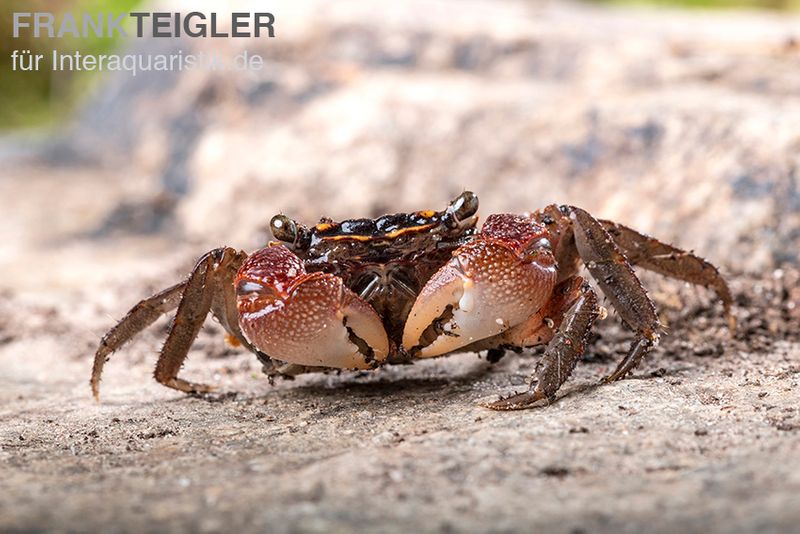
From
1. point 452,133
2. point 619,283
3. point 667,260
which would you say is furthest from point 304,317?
point 452,133

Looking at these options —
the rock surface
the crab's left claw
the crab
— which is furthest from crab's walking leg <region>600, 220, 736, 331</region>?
the crab's left claw

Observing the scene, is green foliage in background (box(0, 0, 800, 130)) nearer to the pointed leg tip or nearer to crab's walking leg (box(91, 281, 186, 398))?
crab's walking leg (box(91, 281, 186, 398))

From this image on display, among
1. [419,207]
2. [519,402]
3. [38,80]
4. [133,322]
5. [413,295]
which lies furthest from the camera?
[38,80]

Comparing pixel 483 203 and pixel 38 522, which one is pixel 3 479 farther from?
pixel 483 203

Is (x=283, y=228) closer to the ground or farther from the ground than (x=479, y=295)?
farther from the ground

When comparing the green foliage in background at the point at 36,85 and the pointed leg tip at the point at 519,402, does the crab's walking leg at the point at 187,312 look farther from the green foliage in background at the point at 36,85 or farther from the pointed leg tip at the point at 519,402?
the green foliage in background at the point at 36,85

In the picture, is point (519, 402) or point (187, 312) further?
point (187, 312)

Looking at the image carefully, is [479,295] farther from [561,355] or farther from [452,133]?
[452,133]

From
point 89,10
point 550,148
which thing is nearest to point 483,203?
point 550,148

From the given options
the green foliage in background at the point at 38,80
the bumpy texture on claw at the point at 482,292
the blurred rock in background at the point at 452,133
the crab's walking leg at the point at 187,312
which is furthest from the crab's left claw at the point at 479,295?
the green foliage in background at the point at 38,80

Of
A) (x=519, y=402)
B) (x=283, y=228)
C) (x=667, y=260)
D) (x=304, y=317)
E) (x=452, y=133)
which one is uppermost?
(x=452, y=133)
